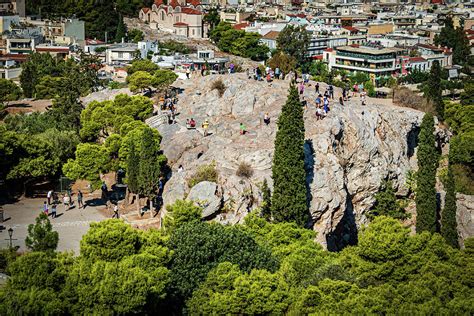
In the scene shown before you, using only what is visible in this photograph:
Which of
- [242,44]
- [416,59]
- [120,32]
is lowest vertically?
[416,59]

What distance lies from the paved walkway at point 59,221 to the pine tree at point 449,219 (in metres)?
17.2

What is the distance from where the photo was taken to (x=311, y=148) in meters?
36.5

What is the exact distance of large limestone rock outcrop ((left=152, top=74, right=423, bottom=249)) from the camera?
113ft

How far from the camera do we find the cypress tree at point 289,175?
32.2 metres

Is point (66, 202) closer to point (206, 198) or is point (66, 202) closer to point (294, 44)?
point (206, 198)

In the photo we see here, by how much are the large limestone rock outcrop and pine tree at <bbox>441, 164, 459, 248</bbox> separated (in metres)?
3.12

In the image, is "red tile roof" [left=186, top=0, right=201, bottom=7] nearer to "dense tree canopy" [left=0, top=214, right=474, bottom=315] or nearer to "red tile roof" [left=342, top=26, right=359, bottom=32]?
"red tile roof" [left=342, top=26, right=359, bottom=32]

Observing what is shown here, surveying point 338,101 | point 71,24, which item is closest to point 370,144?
point 338,101

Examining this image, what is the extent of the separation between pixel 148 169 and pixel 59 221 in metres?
4.58

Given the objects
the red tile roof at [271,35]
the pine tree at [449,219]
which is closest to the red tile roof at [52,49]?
the red tile roof at [271,35]

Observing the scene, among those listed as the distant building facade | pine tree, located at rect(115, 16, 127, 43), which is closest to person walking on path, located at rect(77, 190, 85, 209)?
pine tree, located at rect(115, 16, 127, 43)

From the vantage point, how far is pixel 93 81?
59938 mm

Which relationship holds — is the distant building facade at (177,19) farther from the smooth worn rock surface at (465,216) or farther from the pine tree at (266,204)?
the pine tree at (266,204)

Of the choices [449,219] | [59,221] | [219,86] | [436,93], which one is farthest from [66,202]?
[436,93]
